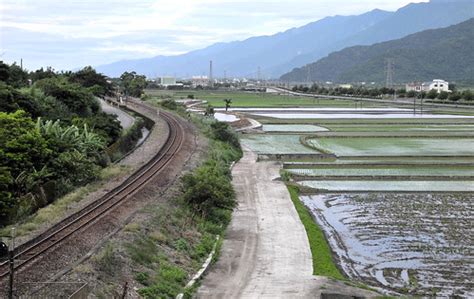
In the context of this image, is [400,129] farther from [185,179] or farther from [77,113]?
[185,179]

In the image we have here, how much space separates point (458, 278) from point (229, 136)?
3280cm

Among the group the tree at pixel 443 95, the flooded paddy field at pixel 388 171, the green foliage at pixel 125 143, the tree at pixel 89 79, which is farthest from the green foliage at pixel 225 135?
the tree at pixel 443 95

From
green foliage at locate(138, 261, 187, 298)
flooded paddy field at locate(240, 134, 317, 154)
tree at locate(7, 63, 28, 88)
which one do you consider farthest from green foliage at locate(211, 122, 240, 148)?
green foliage at locate(138, 261, 187, 298)

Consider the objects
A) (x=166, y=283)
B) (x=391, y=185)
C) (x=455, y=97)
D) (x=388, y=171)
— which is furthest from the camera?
(x=455, y=97)

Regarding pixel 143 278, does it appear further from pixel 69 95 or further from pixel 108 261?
pixel 69 95

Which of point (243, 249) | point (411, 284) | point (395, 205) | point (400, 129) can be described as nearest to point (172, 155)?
point (395, 205)

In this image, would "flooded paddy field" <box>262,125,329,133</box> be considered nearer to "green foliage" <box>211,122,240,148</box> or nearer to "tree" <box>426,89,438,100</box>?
"green foliage" <box>211,122,240,148</box>

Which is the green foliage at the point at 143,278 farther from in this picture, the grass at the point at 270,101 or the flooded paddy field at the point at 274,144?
the grass at the point at 270,101

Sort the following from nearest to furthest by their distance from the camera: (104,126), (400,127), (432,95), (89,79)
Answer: (104,126) < (400,127) < (89,79) < (432,95)

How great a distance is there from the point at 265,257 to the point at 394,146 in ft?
106

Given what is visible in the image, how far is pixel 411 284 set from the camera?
1781 cm

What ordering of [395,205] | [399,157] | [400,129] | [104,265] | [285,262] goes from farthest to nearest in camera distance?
[400,129] → [399,157] → [395,205] → [285,262] → [104,265]

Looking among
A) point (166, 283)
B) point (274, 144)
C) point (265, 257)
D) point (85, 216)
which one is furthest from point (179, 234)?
point (274, 144)

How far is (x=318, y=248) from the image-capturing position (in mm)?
21438
